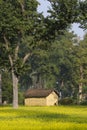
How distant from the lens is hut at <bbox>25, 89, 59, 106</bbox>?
10744 cm

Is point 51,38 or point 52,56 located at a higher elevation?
point 52,56

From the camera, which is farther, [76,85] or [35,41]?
[76,85]

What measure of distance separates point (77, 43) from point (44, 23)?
65.4 m

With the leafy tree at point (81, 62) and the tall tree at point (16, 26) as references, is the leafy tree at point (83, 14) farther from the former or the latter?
the leafy tree at point (81, 62)

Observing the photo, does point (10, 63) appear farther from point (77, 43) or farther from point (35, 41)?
point (77, 43)

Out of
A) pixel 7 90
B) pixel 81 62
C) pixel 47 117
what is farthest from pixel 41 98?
pixel 47 117

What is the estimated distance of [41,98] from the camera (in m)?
108

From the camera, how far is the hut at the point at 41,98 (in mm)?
107438

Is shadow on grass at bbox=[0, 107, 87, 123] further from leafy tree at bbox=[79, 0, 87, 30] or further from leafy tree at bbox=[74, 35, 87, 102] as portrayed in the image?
leafy tree at bbox=[74, 35, 87, 102]

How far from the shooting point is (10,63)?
73.6m

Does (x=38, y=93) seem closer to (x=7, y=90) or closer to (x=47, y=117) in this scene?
(x=7, y=90)

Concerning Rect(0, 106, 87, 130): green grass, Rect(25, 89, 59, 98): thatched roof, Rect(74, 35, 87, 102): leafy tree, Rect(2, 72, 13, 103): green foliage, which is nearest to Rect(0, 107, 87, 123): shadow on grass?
Rect(0, 106, 87, 130): green grass

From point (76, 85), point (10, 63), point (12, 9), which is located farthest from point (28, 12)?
point (76, 85)

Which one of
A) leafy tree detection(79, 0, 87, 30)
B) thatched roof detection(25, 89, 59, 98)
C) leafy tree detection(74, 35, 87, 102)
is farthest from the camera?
leafy tree detection(74, 35, 87, 102)
